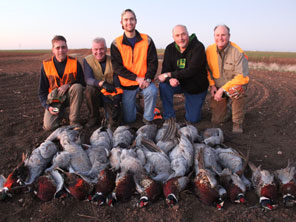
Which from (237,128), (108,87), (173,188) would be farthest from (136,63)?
(173,188)

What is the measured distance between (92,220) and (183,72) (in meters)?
4.09

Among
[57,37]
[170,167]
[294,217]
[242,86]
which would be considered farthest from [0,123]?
[294,217]

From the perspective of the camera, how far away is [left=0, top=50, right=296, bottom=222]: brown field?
3500 millimetres

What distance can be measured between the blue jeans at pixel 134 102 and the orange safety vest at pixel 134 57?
269 millimetres

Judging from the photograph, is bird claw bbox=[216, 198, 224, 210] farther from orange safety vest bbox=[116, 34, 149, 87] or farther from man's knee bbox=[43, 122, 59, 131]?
man's knee bbox=[43, 122, 59, 131]

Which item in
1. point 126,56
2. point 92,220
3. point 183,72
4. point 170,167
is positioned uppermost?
point 126,56

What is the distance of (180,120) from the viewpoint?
6.92m

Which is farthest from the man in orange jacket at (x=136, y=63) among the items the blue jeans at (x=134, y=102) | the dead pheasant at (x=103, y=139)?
the dead pheasant at (x=103, y=139)

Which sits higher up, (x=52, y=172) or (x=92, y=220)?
(x=52, y=172)

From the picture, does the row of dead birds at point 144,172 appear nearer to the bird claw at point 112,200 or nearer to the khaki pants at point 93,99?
the bird claw at point 112,200

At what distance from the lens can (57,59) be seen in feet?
20.2

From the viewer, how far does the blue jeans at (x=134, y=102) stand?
6.29m

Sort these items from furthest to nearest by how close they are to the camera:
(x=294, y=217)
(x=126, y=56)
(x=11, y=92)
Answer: (x=11, y=92)
(x=126, y=56)
(x=294, y=217)

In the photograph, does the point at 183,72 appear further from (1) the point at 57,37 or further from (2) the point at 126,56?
(1) the point at 57,37
